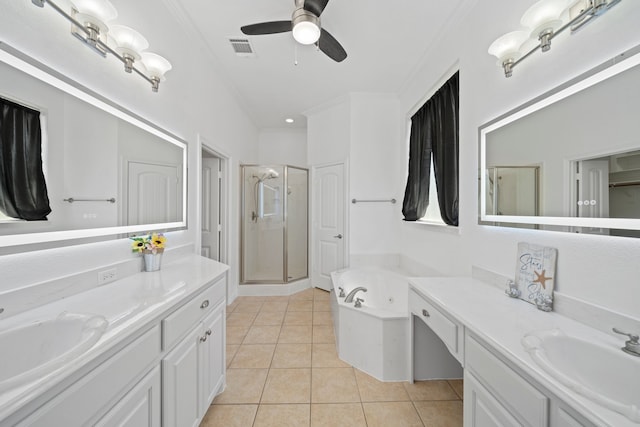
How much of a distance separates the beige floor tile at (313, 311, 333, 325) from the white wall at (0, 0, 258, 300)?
148 centimetres

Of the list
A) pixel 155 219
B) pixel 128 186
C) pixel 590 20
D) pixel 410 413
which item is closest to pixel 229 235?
pixel 155 219

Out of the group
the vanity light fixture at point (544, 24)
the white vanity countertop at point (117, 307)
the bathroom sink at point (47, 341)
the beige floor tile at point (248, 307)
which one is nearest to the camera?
the white vanity countertop at point (117, 307)

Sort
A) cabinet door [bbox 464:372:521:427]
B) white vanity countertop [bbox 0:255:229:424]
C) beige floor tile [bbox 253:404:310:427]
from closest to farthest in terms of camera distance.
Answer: white vanity countertop [bbox 0:255:229:424] < cabinet door [bbox 464:372:521:427] < beige floor tile [bbox 253:404:310:427]

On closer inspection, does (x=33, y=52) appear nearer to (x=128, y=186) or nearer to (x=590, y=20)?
(x=128, y=186)

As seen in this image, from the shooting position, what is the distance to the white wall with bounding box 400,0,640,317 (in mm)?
908

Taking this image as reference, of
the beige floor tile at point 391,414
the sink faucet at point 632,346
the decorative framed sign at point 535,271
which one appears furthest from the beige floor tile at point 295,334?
the sink faucet at point 632,346

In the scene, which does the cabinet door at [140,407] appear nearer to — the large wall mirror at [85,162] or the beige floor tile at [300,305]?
the large wall mirror at [85,162]

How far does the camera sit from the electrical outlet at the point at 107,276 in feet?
4.02

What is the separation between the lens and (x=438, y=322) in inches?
50.8

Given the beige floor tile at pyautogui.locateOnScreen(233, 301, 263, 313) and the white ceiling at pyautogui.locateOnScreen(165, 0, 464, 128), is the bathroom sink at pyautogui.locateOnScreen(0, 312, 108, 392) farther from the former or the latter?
the beige floor tile at pyautogui.locateOnScreen(233, 301, 263, 313)

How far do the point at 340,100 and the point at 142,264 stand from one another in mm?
3001

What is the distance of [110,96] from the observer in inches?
52.2

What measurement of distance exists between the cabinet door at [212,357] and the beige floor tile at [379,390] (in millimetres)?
959

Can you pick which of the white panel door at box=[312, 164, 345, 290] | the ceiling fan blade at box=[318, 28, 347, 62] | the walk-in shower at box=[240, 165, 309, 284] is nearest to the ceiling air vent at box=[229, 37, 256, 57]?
the ceiling fan blade at box=[318, 28, 347, 62]
